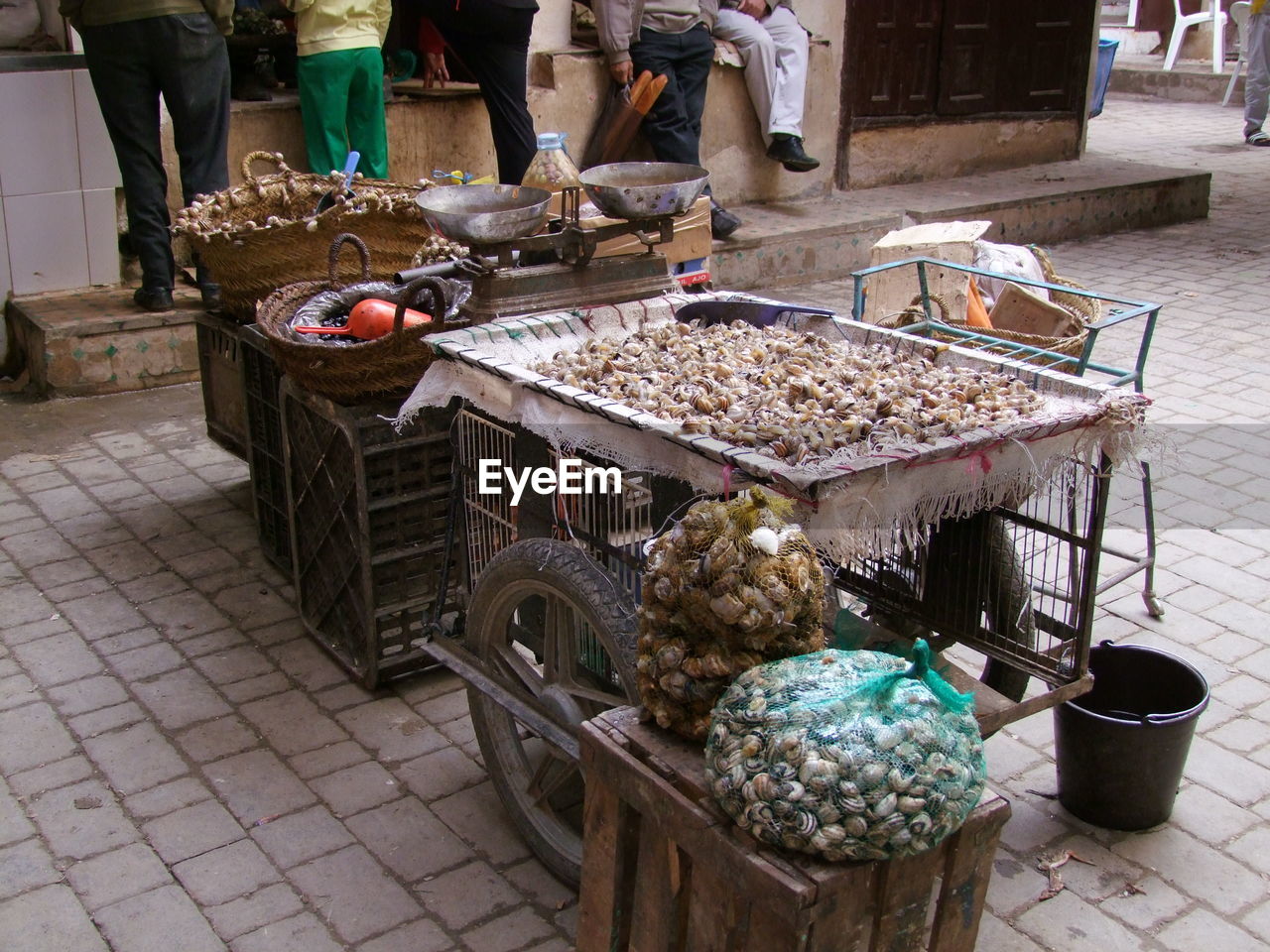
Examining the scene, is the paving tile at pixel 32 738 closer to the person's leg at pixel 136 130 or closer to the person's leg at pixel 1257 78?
the person's leg at pixel 136 130

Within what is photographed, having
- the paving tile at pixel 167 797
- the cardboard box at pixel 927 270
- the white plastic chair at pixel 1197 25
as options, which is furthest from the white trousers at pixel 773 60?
the white plastic chair at pixel 1197 25

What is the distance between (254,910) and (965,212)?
7.25 metres

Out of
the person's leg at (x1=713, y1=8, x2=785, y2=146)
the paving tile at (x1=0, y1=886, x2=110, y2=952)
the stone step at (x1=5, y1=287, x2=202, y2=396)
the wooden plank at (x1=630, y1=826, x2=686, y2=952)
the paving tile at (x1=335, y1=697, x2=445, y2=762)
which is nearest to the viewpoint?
the wooden plank at (x1=630, y1=826, x2=686, y2=952)

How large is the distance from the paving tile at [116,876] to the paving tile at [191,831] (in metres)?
0.04

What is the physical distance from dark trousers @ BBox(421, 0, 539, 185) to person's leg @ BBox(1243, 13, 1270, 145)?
8.72 metres

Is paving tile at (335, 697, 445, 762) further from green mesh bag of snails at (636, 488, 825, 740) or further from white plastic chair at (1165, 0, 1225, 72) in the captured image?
white plastic chair at (1165, 0, 1225, 72)

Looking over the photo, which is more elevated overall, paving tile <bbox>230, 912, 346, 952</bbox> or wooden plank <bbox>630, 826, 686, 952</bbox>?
wooden plank <bbox>630, 826, 686, 952</bbox>

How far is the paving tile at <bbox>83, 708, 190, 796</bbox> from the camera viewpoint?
3383 mm

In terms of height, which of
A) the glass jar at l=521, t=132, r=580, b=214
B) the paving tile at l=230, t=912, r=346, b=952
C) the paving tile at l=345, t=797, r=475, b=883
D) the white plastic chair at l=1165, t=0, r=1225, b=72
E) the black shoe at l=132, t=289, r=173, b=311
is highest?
the white plastic chair at l=1165, t=0, r=1225, b=72

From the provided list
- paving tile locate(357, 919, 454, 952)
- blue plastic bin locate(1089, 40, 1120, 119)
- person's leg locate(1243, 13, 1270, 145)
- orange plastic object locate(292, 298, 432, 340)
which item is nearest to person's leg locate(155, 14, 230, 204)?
orange plastic object locate(292, 298, 432, 340)

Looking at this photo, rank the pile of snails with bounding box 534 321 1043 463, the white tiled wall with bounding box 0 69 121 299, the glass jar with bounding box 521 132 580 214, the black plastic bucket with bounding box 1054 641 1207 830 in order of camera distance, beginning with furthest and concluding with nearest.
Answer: the white tiled wall with bounding box 0 69 121 299 < the glass jar with bounding box 521 132 580 214 < the black plastic bucket with bounding box 1054 641 1207 830 < the pile of snails with bounding box 534 321 1043 463

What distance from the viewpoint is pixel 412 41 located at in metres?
7.94

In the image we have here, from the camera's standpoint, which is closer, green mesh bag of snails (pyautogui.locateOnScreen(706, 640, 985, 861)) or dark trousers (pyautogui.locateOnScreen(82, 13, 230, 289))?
green mesh bag of snails (pyautogui.locateOnScreen(706, 640, 985, 861))

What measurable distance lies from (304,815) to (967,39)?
8497 mm
